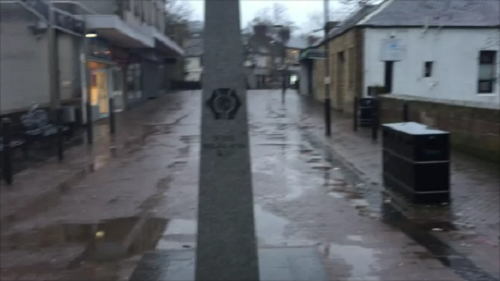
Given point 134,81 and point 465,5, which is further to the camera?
point 134,81

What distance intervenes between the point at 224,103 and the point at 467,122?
1025cm

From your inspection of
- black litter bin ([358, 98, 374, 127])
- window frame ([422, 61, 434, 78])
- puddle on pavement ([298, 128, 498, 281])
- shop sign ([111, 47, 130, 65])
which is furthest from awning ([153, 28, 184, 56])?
puddle on pavement ([298, 128, 498, 281])

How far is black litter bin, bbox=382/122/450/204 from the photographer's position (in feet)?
30.2

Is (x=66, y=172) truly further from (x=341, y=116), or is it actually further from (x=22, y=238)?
(x=341, y=116)

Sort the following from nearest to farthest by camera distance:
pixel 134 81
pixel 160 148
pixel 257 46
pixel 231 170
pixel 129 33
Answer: pixel 231 170 < pixel 160 148 < pixel 129 33 < pixel 134 81 < pixel 257 46

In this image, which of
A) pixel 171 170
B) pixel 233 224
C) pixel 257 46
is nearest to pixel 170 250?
pixel 233 224

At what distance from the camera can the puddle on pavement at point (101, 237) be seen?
24.5ft

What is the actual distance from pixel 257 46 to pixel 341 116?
150 ft

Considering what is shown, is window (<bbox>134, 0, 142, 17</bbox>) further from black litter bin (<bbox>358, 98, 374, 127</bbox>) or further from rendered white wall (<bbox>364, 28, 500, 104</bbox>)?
black litter bin (<bbox>358, 98, 374, 127</bbox>)

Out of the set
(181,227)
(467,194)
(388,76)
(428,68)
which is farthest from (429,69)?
(181,227)

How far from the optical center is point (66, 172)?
1318 centimetres

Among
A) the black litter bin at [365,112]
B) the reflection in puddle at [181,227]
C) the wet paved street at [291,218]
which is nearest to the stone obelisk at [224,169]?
the wet paved street at [291,218]

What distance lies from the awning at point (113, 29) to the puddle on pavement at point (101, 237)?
631 inches

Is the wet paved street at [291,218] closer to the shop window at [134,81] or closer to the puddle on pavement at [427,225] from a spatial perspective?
the puddle on pavement at [427,225]
